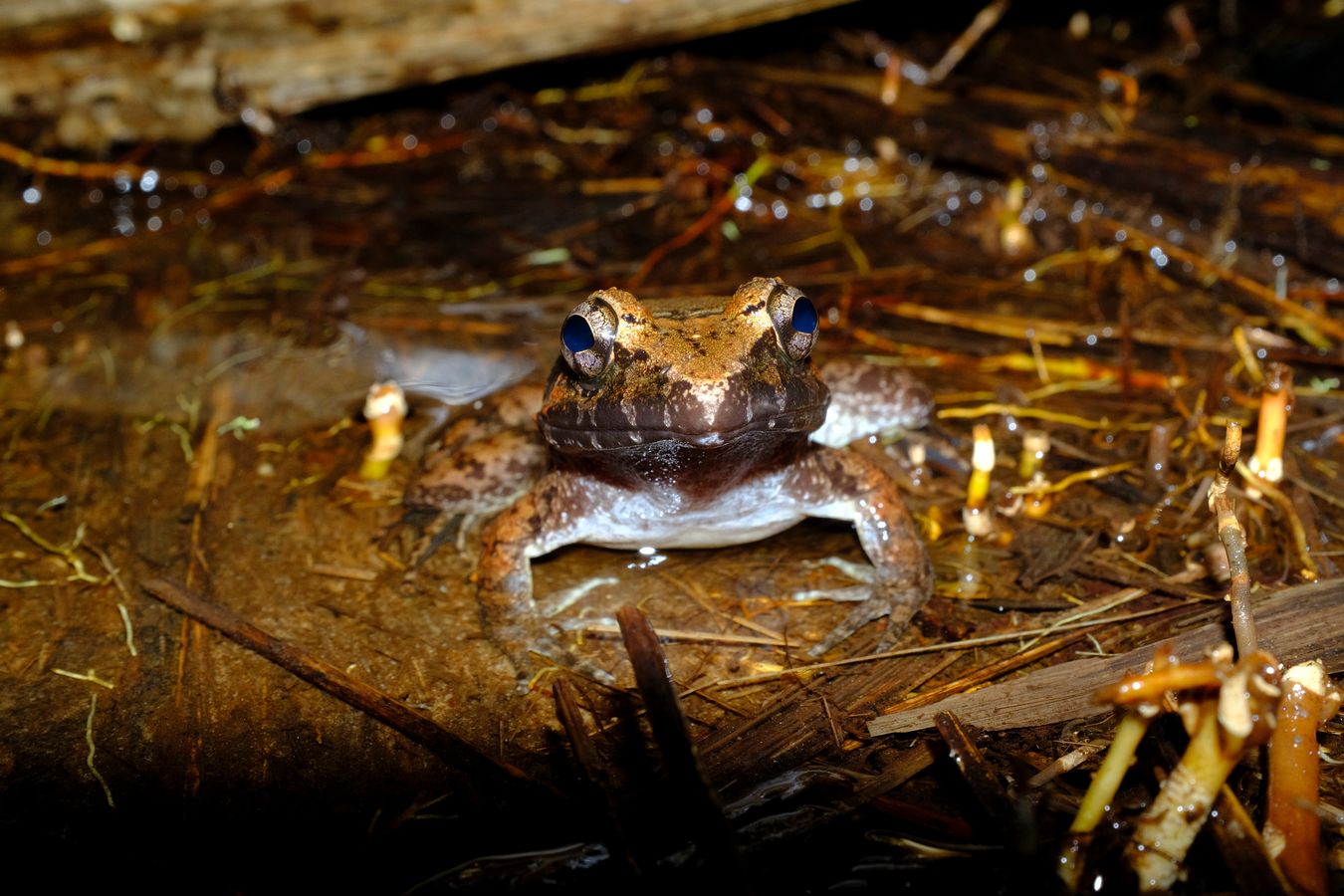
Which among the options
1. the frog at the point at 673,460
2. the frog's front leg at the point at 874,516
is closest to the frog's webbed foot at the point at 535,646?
the frog at the point at 673,460

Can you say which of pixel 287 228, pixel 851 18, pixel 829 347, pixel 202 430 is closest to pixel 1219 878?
pixel 829 347

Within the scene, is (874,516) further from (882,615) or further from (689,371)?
(689,371)

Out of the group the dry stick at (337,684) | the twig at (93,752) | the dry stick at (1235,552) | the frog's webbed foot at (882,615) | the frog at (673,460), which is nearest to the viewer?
the dry stick at (1235,552)

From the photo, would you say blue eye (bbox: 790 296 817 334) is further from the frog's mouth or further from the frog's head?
the frog's mouth

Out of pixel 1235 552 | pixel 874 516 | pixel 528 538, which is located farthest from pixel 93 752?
pixel 1235 552

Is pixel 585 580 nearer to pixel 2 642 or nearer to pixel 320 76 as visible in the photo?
pixel 2 642

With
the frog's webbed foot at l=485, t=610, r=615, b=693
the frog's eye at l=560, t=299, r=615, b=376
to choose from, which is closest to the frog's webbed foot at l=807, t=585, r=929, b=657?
the frog's webbed foot at l=485, t=610, r=615, b=693

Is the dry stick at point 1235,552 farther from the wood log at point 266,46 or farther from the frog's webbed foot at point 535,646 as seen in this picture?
the wood log at point 266,46
